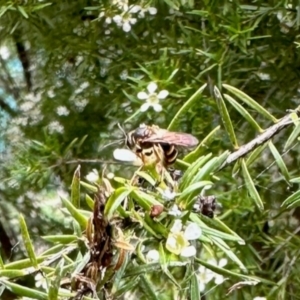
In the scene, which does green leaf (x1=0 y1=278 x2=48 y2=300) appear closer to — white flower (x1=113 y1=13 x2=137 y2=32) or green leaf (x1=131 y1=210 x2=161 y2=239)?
green leaf (x1=131 y1=210 x2=161 y2=239)

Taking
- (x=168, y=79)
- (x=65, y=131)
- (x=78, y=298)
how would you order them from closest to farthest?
(x=78, y=298)
(x=168, y=79)
(x=65, y=131)

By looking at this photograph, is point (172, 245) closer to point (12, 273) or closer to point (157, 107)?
point (12, 273)

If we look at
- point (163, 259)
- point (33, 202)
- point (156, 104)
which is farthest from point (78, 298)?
point (33, 202)

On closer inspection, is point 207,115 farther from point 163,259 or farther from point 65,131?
point 163,259

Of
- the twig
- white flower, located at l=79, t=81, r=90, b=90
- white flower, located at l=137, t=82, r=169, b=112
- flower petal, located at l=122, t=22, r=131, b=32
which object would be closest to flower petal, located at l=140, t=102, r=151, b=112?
white flower, located at l=137, t=82, r=169, b=112

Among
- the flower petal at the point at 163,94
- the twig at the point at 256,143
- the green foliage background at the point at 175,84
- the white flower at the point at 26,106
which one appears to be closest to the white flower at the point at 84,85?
the green foliage background at the point at 175,84

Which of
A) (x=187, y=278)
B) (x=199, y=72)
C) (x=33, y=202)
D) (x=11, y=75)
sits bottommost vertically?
(x=33, y=202)

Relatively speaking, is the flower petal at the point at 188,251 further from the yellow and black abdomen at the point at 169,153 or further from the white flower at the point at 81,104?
the white flower at the point at 81,104
